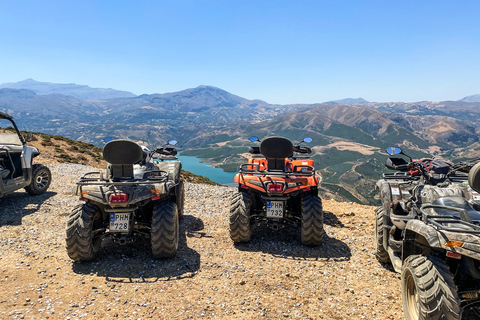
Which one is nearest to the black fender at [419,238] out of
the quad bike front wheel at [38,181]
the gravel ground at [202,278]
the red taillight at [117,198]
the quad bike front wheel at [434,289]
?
the quad bike front wheel at [434,289]

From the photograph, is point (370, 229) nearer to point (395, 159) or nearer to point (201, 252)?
point (395, 159)

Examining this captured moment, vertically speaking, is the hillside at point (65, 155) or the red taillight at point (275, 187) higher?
the red taillight at point (275, 187)

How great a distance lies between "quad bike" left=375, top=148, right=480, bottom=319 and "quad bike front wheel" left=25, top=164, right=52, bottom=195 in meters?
12.2

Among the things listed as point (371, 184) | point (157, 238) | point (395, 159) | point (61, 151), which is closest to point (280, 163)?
point (395, 159)

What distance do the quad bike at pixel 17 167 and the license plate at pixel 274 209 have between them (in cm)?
870

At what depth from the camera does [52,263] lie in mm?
5934

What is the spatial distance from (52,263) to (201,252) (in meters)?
3.15

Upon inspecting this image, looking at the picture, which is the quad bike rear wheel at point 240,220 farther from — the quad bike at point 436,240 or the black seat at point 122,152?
the quad bike at point 436,240

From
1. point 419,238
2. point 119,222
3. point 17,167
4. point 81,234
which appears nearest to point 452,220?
point 419,238

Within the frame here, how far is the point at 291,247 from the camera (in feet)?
23.1

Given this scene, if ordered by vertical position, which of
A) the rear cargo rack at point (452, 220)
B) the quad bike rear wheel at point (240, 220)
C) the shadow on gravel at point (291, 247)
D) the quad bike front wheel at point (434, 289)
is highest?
the rear cargo rack at point (452, 220)

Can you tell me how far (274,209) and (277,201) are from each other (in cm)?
21

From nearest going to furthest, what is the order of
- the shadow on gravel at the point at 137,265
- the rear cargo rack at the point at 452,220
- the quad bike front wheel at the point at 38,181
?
the rear cargo rack at the point at 452,220 < the shadow on gravel at the point at 137,265 < the quad bike front wheel at the point at 38,181

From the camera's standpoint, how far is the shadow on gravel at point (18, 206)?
854 cm
